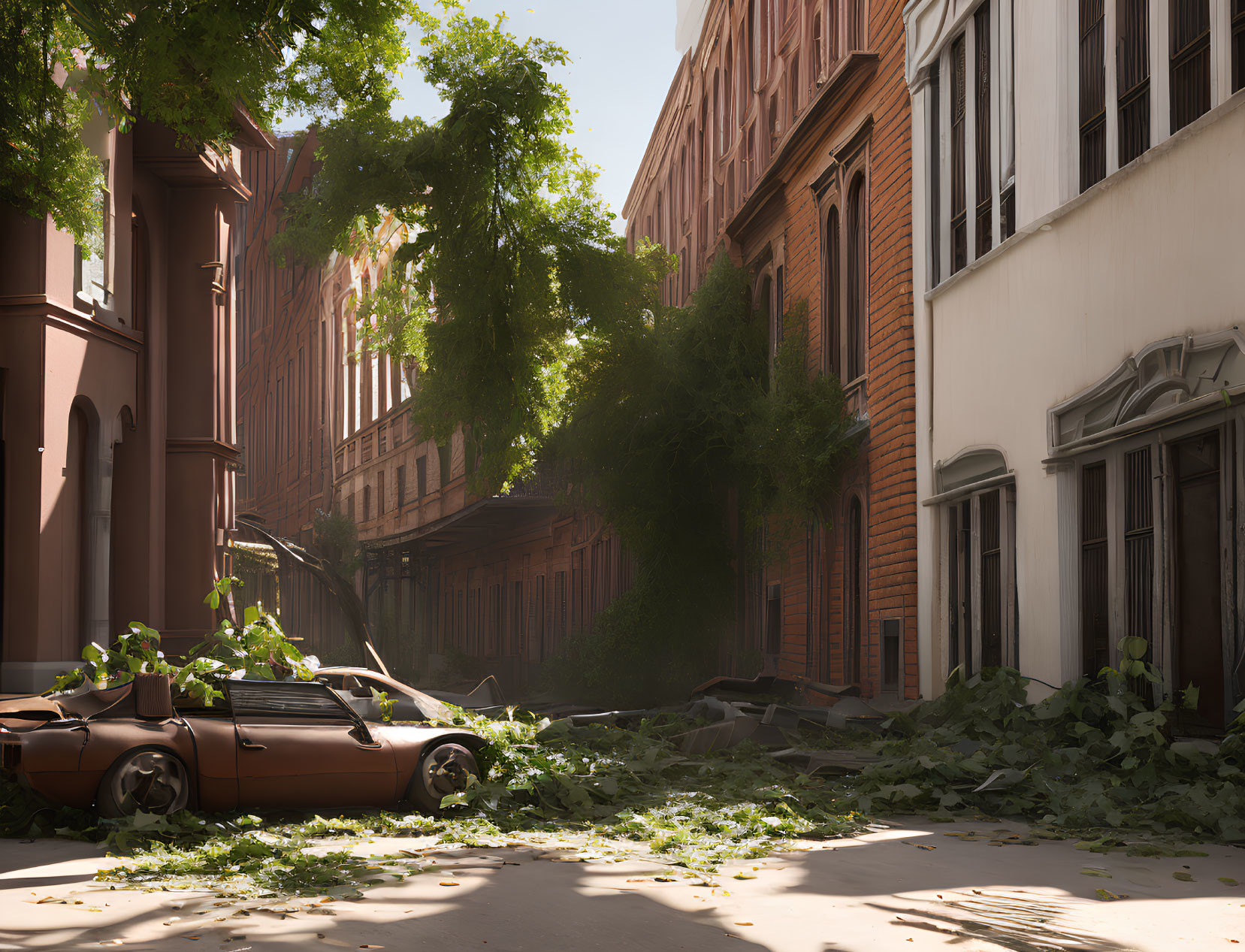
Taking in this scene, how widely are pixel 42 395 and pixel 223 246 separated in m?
5.76

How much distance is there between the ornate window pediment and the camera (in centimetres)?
800

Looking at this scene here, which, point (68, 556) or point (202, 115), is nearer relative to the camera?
point (202, 115)

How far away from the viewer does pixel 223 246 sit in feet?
57.1

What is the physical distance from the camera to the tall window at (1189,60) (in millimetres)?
8492

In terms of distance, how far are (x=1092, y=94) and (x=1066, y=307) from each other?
1945 millimetres

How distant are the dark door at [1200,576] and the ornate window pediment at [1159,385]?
1.29ft

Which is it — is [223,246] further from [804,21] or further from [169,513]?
[804,21]

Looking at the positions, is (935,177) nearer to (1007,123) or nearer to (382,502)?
(1007,123)

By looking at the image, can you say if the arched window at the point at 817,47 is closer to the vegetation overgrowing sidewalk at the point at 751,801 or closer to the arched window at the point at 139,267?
the arched window at the point at 139,267

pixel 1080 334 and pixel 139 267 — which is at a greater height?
pixel 139 267

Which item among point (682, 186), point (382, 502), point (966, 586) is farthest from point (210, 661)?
point (382, 502)

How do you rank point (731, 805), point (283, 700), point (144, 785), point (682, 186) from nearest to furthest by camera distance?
point (144, 785)
point (283, 700)
point (731, 805)
point (682, 186)

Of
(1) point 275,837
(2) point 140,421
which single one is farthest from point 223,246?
(1) point 275,837

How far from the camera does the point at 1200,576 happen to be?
28.1 feet
